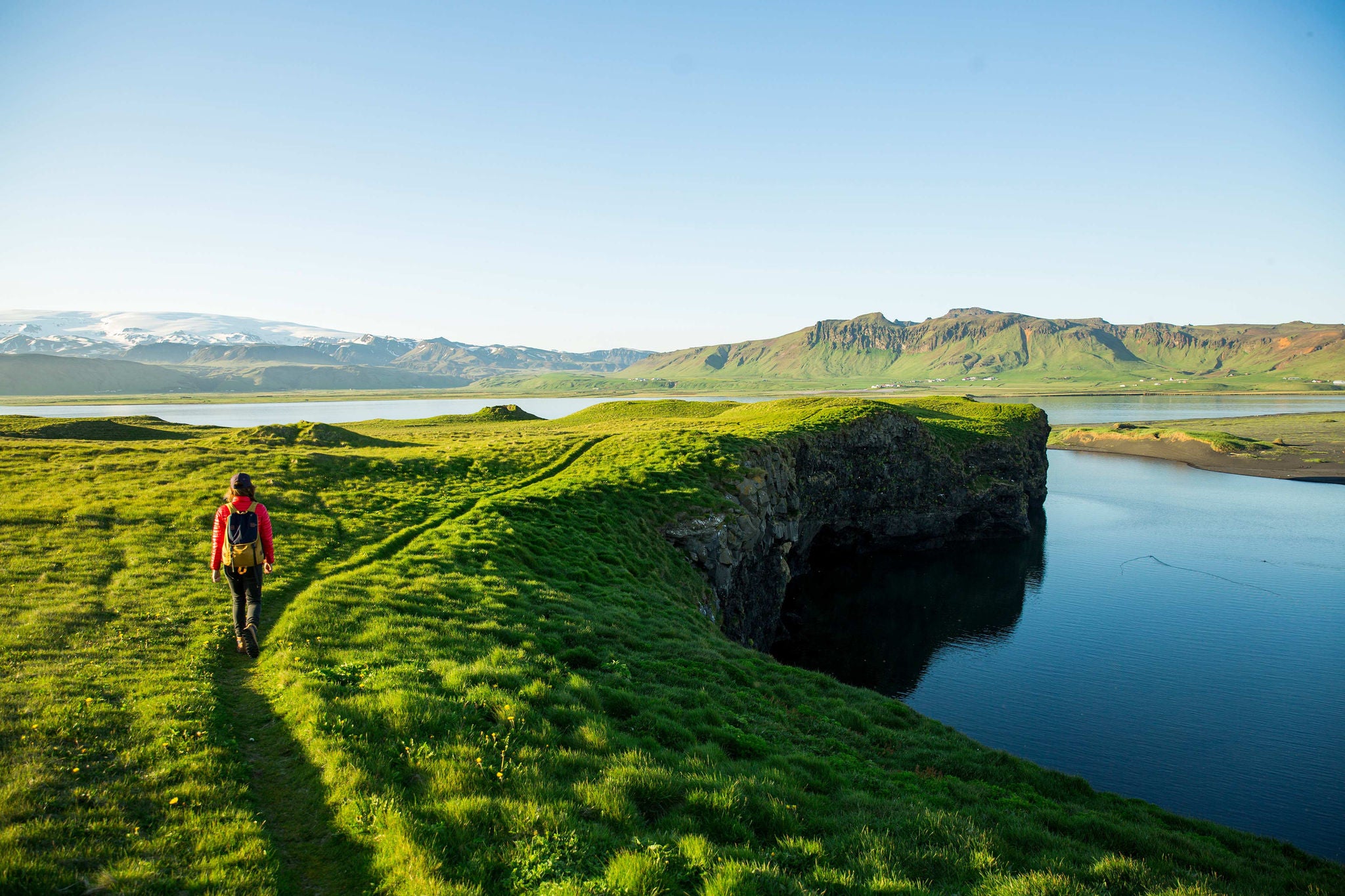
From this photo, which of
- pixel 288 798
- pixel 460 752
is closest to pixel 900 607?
pixel 460 752

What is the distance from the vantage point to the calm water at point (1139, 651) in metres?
30.9

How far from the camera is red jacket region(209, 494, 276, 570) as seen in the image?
1695 centimetres

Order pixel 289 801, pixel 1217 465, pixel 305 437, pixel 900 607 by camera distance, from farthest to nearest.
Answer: pixel 1217 465 < pixel 305 437 < pixel 900 607 < pixel 289 801

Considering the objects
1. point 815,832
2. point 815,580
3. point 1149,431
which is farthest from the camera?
point 1149,431

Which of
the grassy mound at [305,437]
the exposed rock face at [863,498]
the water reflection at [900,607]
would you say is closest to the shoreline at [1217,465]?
the exposed rock face at [863,498]

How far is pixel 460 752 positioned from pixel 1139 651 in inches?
2005

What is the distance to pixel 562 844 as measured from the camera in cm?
950

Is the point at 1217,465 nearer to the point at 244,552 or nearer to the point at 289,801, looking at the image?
the point at 244,552

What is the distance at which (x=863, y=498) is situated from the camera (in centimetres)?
7306

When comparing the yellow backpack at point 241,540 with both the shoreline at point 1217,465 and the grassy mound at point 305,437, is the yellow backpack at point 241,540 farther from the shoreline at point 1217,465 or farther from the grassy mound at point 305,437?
the shoreline at point 1217,465

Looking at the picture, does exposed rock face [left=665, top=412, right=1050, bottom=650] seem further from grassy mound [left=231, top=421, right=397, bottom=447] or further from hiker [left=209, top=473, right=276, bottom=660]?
grassy mound [left=231, top=421, right=397, bottom=447]

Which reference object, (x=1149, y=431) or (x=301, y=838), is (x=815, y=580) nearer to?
(x=301, y=838)

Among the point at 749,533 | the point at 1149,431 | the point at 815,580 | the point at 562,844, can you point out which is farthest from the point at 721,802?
the point at 1149,431

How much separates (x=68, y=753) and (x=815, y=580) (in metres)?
61.1
